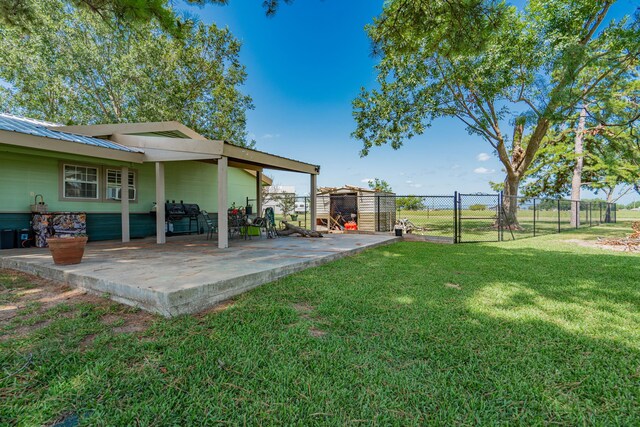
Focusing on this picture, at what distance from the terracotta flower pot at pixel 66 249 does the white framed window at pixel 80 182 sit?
4.24 meters

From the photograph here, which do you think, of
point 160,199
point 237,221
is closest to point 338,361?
point 237,221

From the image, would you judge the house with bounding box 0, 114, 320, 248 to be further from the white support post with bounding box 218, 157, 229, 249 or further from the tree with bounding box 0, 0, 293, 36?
the tree with bounding box 0, 0, 293, 36

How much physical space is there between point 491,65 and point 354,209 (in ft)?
24.2

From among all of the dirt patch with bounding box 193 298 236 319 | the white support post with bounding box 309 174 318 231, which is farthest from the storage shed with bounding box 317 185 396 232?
the dirt patch with bounding box 193 298 236 319

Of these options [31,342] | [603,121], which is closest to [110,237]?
[31,342]

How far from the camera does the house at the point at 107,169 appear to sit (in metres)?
6.18

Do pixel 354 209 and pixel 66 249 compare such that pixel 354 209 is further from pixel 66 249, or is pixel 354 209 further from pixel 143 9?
pixel 66 249

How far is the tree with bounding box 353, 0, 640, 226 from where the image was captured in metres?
4.50

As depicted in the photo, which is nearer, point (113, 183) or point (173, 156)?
point (173, 156)

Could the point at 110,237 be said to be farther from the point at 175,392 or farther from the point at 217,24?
the point at 217,24

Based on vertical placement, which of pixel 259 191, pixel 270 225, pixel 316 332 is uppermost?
pixel 259 191

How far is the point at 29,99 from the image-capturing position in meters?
15.7

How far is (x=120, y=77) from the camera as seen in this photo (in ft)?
50.8

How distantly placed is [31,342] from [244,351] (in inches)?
68.5
